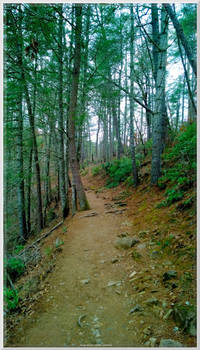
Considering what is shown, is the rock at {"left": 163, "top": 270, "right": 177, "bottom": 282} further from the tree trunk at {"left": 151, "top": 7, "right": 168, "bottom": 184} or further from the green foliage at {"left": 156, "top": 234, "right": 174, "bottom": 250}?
the tree trunk at {"left": 151, "top": 7, "right": 168, "bottom": 184}

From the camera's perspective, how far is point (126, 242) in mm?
3201

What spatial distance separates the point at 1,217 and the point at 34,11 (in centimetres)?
256

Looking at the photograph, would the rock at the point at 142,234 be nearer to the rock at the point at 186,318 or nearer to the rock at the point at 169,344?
the rock at the point at 186,318

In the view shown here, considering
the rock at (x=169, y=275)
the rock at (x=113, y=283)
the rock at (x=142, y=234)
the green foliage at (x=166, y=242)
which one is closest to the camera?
the rock at (x=169, y=275)

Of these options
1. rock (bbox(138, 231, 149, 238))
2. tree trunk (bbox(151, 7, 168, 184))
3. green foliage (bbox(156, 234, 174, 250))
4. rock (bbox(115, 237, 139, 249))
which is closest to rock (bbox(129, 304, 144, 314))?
green foliage (bbox(156, 234, 174, 250))

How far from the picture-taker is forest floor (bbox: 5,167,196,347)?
56.4 inches

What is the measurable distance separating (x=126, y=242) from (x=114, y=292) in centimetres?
120

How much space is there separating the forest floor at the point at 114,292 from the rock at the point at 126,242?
74mm

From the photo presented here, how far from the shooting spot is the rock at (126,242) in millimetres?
3131

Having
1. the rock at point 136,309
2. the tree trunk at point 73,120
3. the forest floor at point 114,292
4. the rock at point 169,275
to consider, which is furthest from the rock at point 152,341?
the tree trunk at point 73,120

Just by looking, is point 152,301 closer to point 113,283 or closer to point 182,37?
point 113,283

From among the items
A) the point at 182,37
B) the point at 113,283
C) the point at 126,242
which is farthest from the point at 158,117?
the point at 113,283

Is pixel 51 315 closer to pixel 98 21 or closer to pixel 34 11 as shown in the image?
pixel 34 11

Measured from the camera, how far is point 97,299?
1965 mm
